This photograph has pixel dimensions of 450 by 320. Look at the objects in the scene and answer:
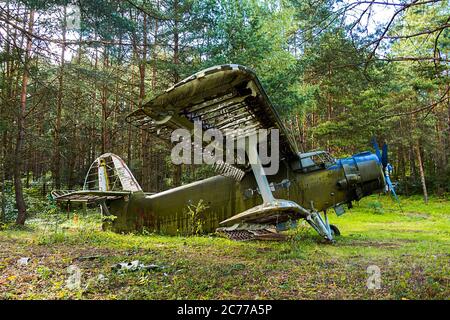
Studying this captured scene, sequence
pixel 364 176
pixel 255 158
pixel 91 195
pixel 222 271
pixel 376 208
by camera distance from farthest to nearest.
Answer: pixel 376 208 < pixel 91 195 < pixel 364 176 < pixel 255 158 < pixel 222 271

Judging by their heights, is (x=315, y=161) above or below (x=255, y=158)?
above

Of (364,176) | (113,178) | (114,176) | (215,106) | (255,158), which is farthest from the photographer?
(113,178)

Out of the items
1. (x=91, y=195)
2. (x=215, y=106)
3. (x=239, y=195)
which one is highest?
(x=215, y=106)

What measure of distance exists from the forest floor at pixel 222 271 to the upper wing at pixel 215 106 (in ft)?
7.50

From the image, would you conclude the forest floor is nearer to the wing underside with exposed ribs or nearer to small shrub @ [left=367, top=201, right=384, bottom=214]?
the wing underside with exposed ribs

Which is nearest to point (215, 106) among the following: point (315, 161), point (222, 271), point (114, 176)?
point (222, 271)

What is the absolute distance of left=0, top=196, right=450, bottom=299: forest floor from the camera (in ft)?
12.9

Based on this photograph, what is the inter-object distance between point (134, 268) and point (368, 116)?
21629mm

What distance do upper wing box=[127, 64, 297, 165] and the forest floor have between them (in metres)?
2.28

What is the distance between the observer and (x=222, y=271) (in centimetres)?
507

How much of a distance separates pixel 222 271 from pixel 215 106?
2641mm

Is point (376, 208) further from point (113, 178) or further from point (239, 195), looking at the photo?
point (113, 178)

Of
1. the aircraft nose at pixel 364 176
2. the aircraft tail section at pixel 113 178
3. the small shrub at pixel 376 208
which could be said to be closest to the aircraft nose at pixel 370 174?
the aircraft nose at pixel 364 176
